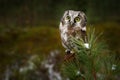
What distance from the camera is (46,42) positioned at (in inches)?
319

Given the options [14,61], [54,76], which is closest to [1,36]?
[14,61]

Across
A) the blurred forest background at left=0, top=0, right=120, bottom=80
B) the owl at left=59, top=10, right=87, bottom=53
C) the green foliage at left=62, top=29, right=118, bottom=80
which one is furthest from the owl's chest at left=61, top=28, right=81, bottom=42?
the blurred forest background at left=0, top=0, right=120, bottom=80

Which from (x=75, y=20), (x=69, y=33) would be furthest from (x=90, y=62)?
(x=75, y=20)

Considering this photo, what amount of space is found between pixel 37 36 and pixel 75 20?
6.43 m

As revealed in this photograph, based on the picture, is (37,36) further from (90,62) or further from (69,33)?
(90,62)

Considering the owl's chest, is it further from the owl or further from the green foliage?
the green foliage

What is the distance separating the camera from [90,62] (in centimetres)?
162

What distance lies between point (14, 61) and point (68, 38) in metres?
5.23

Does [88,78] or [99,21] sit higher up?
[88,78]

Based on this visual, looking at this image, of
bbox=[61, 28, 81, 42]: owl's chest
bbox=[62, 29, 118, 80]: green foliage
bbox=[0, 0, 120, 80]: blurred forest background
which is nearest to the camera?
bbox=[62, 29, 118, 80]: green foliage

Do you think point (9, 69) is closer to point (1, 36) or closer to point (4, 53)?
point (4, 53)

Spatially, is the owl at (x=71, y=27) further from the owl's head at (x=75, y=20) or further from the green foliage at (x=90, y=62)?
the green foliage at (x=90, y=62)

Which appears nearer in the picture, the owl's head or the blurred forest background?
the owl's head

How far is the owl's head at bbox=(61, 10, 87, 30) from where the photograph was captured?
6.36ft
